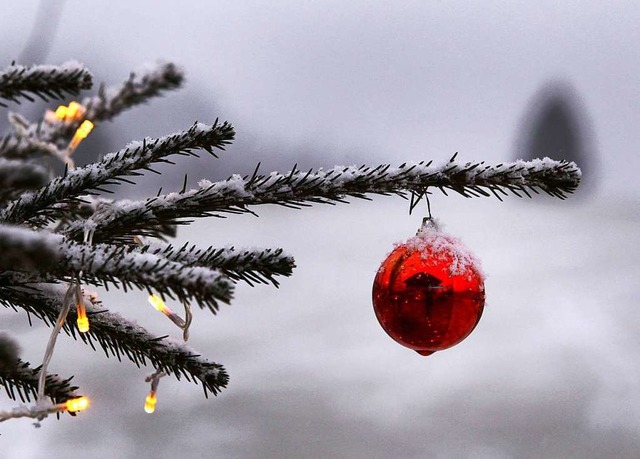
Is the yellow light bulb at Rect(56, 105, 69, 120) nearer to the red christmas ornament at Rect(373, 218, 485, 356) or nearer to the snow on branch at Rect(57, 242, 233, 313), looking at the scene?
the snow on branch at Rect(57, 242, 233, 313)

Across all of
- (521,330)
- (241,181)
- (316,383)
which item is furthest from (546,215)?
(241,181)

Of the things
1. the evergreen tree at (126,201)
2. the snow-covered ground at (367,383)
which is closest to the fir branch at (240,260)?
the evergreen tree at (126,201)

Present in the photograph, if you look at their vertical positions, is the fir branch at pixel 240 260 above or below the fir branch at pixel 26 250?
above

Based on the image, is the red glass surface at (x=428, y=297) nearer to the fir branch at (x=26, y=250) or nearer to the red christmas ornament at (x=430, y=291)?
the red christmas ornament at (x=430, y=291)

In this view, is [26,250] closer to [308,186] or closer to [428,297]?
[308,186]

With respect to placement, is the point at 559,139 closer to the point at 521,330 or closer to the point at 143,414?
the point at 521,330
